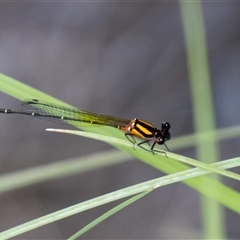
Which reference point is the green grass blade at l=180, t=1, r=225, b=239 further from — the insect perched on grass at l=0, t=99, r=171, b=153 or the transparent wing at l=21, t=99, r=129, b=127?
the transparent wing at l=21, t=99, r=129, b=127

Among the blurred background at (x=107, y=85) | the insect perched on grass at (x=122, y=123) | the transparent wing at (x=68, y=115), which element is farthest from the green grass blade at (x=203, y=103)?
the blurred background at (x=107, y=85)

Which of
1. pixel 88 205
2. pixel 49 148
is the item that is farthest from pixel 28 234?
pixel 88 205

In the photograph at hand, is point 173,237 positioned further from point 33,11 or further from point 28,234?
point 33,11

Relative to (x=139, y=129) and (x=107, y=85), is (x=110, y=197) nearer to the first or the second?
(x=139, y=129)

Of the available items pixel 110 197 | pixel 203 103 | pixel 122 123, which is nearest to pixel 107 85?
pixel 203 103

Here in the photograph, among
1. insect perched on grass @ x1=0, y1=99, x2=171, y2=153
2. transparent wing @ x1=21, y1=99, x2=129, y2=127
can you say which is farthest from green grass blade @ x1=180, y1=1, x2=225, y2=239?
transparent wing @ x1=21, y1=99, x2=129, y2=127

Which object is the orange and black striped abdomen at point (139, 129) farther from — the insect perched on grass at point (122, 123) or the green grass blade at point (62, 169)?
the green grass blade at point (62, 169)
